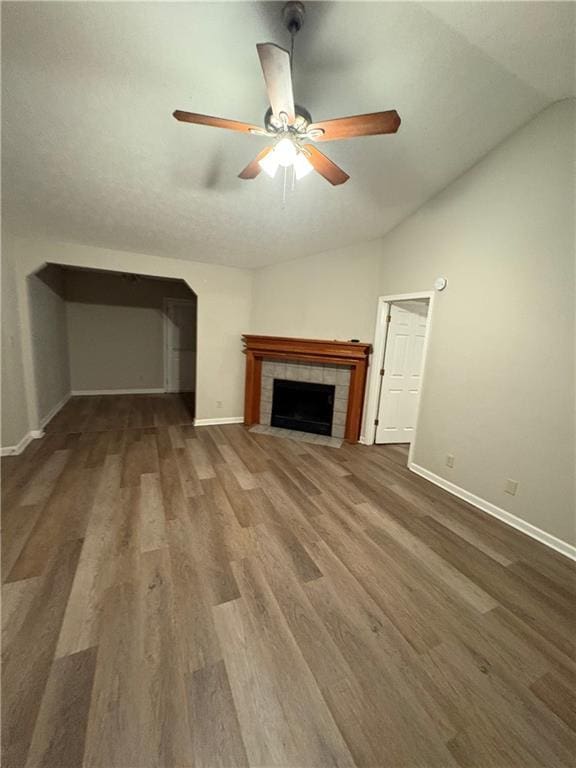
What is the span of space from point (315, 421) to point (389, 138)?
3232 millimetres

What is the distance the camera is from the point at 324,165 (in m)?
1.70

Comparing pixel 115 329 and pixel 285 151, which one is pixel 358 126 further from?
pixel 115 329

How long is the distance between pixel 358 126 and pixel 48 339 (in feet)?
15.7

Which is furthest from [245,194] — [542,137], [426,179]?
[542,137]

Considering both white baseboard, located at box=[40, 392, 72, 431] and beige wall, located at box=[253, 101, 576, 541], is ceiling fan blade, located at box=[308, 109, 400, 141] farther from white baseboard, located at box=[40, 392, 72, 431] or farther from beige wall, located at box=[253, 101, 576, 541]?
white baseboard, located at box=[40, 392, 72, 431]

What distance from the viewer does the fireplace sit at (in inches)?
165

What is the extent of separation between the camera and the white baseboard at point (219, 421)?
4.36 metres

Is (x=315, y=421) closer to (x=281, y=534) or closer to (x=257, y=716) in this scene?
(x=281, y=534)

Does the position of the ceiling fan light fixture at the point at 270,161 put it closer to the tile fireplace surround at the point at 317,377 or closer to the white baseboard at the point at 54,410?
the tile fireplace surround at the point at 317,377

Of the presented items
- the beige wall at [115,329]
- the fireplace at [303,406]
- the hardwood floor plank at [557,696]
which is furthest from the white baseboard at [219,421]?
the hardwood floor plank at [557,696]

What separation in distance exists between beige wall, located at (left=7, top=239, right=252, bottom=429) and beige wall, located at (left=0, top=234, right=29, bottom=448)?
15cm

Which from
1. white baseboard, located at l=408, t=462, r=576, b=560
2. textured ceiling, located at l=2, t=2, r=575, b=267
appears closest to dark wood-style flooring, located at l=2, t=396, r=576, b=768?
white baseboard, located at l=408, t=462, r=576, b=560

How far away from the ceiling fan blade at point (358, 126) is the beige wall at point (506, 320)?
1653 millimetres

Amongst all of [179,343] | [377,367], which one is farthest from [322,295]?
[179,343]
